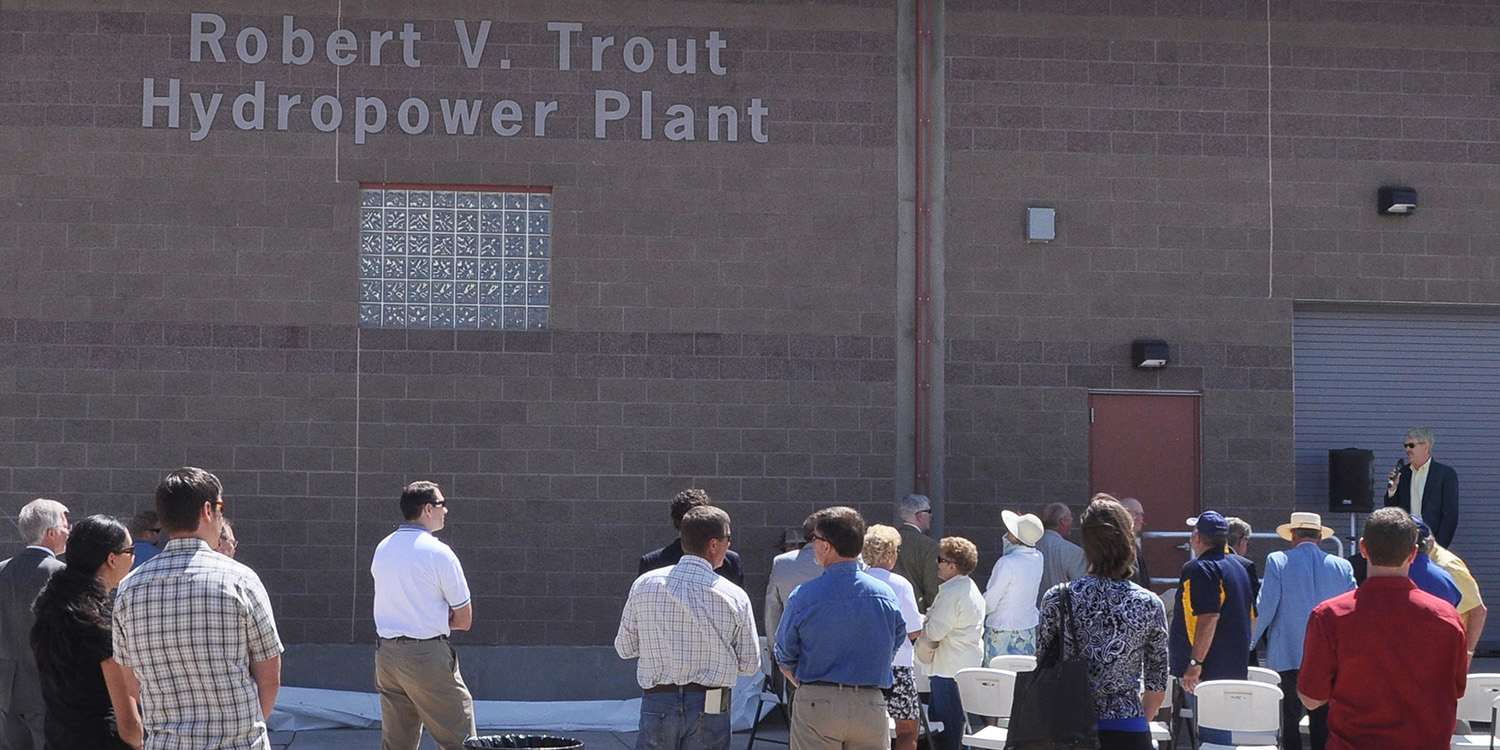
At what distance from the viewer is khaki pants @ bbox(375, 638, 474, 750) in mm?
7059

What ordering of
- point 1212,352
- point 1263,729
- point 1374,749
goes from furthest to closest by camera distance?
point 1212,352 → point 1263,729 → point 1374,749

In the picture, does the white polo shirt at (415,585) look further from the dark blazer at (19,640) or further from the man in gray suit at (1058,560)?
the man in gray suit at (1058,560)

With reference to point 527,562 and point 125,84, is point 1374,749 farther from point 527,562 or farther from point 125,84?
point 125,84

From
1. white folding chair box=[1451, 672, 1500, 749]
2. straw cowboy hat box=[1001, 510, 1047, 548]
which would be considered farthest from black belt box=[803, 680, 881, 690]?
white folding chair box=[1451, 672, 1500, 749]

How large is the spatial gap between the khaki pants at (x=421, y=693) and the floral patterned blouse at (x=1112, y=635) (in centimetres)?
311

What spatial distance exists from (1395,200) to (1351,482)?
221 cm

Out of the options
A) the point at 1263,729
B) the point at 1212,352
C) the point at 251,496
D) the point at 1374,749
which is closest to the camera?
the point at 1374,749

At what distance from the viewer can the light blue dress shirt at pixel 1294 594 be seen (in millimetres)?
8359

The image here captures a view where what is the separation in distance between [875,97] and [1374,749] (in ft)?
24.0

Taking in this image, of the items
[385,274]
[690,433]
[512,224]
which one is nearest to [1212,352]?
[690,433]

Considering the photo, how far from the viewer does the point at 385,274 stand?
10922mm

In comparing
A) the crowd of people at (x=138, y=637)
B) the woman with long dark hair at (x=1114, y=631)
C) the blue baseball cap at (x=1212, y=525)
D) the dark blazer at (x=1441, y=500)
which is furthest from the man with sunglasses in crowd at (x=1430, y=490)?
the crowd of people at (x=138, y=637)

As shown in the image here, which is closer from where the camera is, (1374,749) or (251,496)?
(1374,749)

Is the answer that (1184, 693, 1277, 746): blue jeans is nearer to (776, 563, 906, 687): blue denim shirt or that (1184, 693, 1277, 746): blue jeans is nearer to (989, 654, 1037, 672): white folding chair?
(989, 654, 1037, 672): white folding chair
